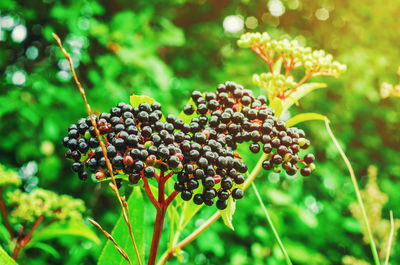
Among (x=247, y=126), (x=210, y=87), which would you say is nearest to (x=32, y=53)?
(x=210, y=87)

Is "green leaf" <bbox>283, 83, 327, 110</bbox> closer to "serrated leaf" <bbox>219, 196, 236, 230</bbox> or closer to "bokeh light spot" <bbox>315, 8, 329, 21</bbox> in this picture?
"serrated leaf" <bbox>219, 196, 236, 230</bbox>

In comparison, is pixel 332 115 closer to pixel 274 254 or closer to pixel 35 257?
pixel 274 254

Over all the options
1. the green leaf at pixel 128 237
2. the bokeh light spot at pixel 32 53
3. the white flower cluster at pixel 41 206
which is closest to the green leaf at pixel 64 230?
the white flower cluster at pixel 41 206

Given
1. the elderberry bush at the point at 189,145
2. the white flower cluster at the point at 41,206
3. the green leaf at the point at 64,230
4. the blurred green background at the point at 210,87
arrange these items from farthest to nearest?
the blurred green background at the point at 210,87 → the green leaf at the point at 64,230 → the white flower cluster at the point at 41,206 → the elderberry bush at the point at 189,145

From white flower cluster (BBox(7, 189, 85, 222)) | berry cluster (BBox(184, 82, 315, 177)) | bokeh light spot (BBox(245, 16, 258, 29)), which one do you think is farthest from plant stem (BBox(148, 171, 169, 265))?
bokeh light spot (BBox(245, 16, 258, 29))

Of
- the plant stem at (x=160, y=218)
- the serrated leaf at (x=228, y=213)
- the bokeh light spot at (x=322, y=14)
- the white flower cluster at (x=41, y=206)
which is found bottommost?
the white flower cluster at (x=41, y=206)

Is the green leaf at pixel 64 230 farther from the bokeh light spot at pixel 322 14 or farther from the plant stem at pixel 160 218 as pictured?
the bokeh light spot at pixel 322 14

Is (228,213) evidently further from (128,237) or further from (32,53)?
(32,53)
